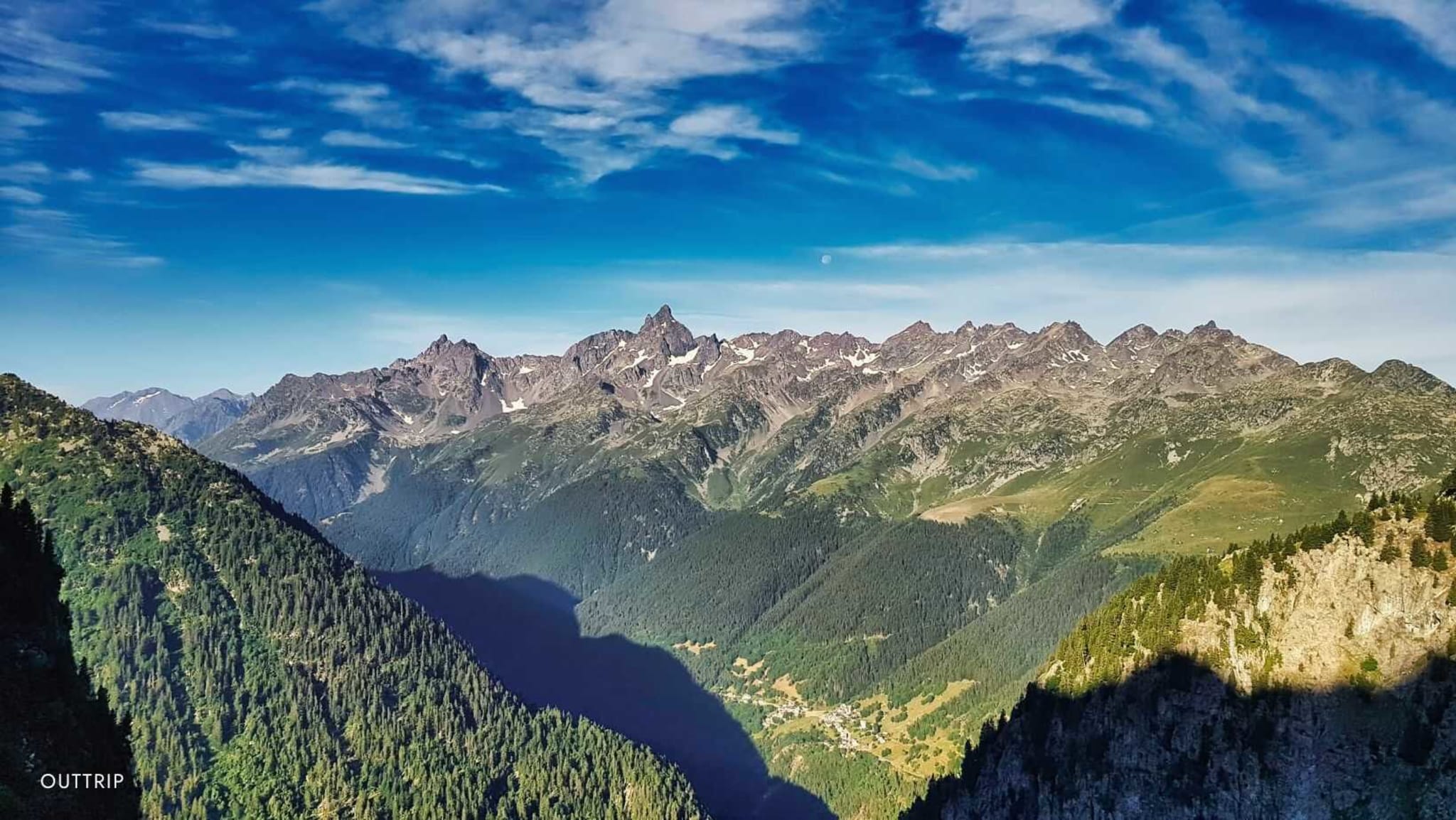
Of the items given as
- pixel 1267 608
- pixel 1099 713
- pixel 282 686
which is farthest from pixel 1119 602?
pixel 282 686

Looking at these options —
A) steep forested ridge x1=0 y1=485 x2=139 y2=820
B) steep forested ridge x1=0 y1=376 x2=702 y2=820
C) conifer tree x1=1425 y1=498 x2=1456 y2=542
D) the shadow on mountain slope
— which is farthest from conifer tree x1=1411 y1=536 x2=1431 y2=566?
steep forested ridge x1=0 y1=376 x2=702 y2=820

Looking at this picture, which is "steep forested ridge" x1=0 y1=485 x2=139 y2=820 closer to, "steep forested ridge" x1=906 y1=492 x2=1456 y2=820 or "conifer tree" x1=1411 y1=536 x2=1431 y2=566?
"steep forested ridge" x1=906 y1=492 x2=1456 y2=820

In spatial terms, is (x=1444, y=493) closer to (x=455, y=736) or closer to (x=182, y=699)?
(x=455, y=736)

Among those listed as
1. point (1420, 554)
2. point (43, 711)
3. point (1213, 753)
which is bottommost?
point (1213, 753)

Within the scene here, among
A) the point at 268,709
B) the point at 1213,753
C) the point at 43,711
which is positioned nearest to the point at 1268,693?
the point at 1213,753

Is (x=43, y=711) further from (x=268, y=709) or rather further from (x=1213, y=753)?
(x=1213, y=753)

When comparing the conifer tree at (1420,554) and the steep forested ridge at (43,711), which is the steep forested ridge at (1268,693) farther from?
the steep forested ridge at (43,711)

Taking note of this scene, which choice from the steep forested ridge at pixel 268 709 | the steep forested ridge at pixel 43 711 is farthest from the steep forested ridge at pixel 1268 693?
the steep forested ridge at pixel 43 711
